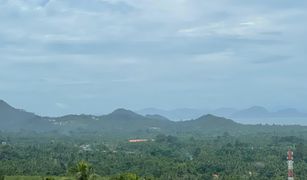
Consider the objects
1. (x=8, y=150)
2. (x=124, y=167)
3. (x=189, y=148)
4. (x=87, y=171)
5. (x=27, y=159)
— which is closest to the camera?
(x=87, y=171)

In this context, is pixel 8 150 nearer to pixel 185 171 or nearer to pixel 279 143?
pixel 185 171

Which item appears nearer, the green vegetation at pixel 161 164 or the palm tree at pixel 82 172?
the palm tree at pixel 82 172

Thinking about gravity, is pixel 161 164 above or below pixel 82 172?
below

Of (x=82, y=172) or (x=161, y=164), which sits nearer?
(x=82, y=172)

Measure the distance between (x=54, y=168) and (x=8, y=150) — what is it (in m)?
28.6

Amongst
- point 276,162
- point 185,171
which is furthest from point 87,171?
point 276,162

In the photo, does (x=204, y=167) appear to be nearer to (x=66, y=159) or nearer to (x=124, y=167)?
(x=124, y=167)

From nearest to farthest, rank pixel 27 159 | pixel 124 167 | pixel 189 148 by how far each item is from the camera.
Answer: pixel 124 167
pixel 27 159
pixel 189 148

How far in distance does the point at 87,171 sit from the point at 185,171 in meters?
51.3

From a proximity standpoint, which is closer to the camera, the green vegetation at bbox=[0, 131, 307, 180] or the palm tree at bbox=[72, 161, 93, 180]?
the palm tree at bbox=[72, 161, 93, 180]

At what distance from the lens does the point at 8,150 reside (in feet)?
410

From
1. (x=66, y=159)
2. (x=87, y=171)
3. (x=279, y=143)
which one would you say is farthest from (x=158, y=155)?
(x=87, y=171)

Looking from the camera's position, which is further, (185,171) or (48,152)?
(48,152)

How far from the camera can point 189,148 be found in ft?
489
